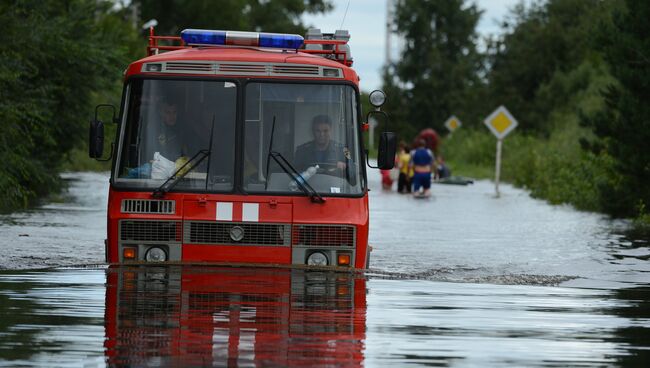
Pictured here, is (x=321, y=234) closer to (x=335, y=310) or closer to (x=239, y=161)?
(x=239, y=161)

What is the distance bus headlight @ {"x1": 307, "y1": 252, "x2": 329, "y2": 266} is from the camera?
1517 centimetres

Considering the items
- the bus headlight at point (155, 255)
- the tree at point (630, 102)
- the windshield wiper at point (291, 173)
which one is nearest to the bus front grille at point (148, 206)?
the bus headlight at point (155, 255)

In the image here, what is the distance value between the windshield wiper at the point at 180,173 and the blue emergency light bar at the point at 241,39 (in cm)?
149

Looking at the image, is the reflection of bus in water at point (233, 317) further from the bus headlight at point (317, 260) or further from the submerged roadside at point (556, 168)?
the submerged roadside at point (556, 168)

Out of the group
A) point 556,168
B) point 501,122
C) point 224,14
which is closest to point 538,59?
point 224,14

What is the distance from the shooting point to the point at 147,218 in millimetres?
15180

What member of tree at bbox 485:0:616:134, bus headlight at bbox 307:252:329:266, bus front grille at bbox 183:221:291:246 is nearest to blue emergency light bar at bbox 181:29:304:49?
bus front grille at bbox 183:221:291:246

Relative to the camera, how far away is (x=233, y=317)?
38.2 ft

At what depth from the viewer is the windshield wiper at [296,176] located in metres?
15.3

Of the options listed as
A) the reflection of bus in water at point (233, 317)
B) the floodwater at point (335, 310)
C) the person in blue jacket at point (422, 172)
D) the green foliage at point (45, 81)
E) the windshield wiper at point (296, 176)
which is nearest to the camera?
the reflection of bus in water at point (233, 317)

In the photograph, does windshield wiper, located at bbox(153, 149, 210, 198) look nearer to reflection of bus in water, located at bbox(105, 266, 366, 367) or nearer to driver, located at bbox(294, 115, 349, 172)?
reflection of bus in water, located at bbox(105, 266, 366, 367)

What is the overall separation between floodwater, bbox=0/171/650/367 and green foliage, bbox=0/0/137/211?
4171 millimetres

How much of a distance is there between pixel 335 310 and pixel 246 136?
3531mm

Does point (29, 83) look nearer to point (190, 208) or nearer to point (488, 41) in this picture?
point (190, 208)
